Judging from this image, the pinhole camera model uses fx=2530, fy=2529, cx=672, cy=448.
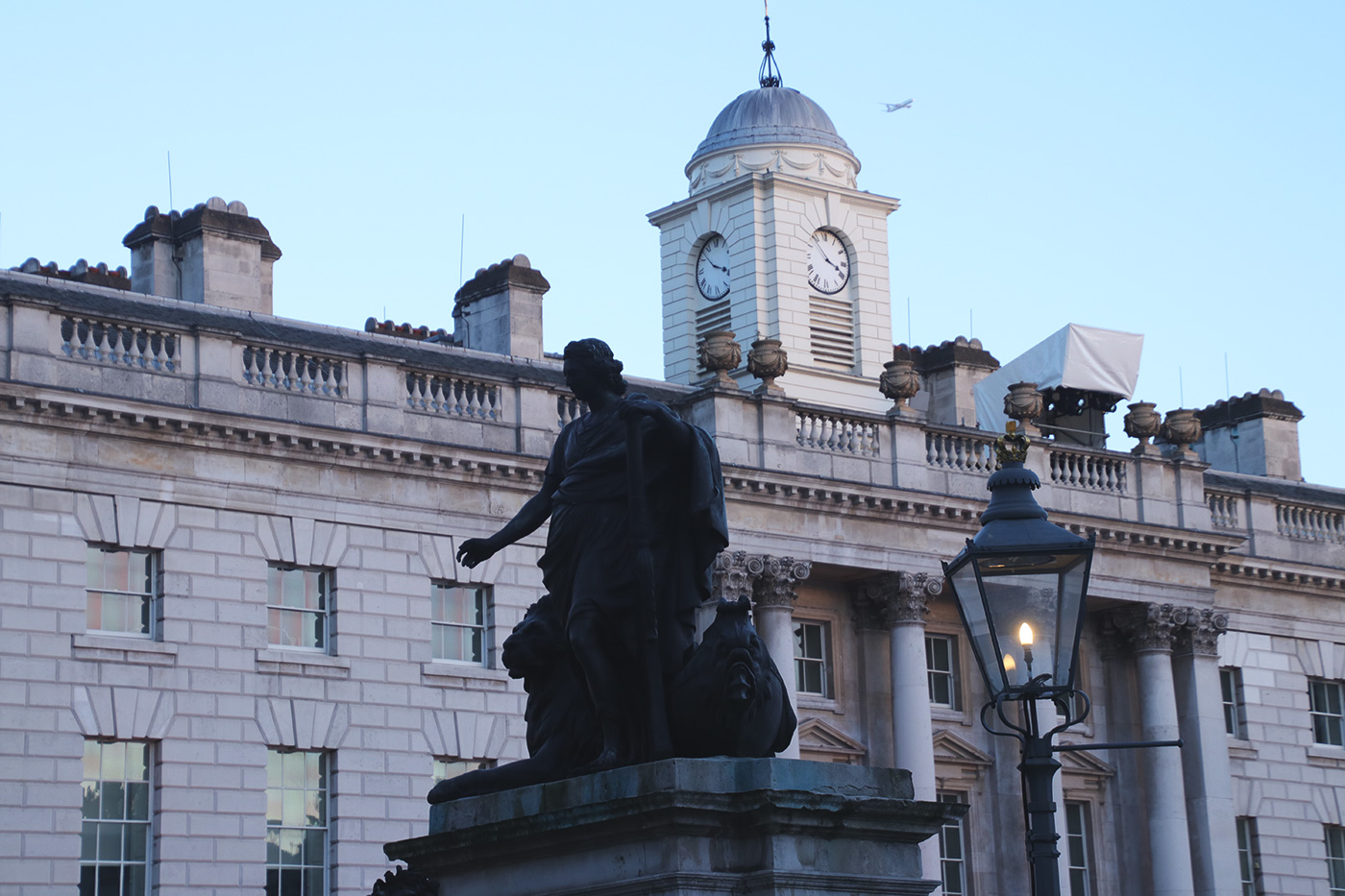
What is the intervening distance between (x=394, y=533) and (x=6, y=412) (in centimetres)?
613

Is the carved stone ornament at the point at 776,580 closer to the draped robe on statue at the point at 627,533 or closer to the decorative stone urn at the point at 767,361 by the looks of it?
the decorative stone urn at the point at 767,361

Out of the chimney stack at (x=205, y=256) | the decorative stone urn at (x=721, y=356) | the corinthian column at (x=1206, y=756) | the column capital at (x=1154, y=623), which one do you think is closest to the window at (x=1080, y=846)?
the corinthian column at (x=1206, y=756)

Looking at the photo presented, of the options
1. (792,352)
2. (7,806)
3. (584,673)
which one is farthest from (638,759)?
(792,352)

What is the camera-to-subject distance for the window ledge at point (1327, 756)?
4772 centimetres

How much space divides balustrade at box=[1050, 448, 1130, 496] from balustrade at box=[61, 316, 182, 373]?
55.9 ft

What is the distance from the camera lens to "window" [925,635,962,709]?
142 ft

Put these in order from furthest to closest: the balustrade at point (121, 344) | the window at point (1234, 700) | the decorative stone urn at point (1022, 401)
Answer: the window at point (1234, 700), the decorative stone urn at point (1022, 401), the balustrade at point (121, 344)

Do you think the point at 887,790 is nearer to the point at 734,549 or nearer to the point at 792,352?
the point at 734,549

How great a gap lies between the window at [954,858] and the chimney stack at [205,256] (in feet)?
46.6

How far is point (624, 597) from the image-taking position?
12.2 metres

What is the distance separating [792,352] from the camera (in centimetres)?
5391

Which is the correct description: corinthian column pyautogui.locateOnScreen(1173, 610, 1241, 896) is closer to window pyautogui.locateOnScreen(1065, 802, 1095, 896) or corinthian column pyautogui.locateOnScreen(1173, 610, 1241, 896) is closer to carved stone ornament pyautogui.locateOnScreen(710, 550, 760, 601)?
window pyautogui.locateOnScreen(1065, 802, 1095, 896)

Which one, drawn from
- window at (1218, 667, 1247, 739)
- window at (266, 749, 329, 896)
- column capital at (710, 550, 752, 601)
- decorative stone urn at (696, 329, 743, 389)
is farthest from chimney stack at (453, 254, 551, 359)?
window at (1218, 667, 1247, 739)

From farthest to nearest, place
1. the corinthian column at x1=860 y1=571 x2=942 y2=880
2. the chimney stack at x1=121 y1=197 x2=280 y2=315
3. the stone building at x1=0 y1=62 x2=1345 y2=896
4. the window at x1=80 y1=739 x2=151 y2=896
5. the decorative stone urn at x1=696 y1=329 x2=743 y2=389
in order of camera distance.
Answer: the corinthian column at x1=860 y1=571 x2=942 y2=880 < the decorative stone urn at x1=696 y1=329 x2=743 y2=389 < the chimney stack at x1=121 y1=197 x2=280 y2=315 < the stone building at x1=0 y1=62 x2=1345 y2=896 < the window at x1=80 y1=739 x2=151 y2=896
